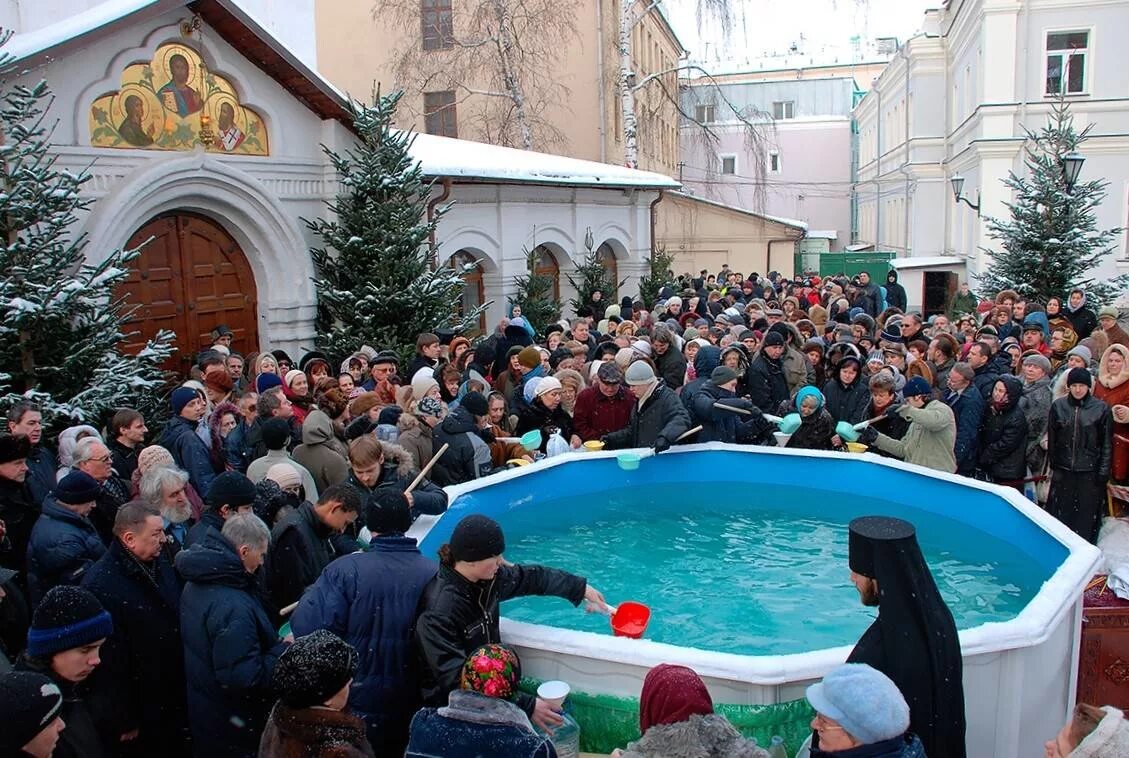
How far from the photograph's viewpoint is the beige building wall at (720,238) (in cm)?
3095

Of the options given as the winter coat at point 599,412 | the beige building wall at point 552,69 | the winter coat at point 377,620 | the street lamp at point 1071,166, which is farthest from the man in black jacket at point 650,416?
the beige building wall at point 552,69

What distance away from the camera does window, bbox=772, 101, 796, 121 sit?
50438 mm

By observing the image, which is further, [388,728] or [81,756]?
[388,728]

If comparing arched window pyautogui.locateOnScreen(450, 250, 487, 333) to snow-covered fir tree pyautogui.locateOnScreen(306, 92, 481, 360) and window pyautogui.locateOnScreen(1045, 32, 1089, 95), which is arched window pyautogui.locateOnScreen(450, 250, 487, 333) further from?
window pyautogui.locateOnScreen(1045, 32, 1089, 95)

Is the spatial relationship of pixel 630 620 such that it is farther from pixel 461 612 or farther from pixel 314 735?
pixel 314 735

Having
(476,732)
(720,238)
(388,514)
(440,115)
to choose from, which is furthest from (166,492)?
(720,238)

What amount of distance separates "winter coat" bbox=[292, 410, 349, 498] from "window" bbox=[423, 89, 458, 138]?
72.7 feet

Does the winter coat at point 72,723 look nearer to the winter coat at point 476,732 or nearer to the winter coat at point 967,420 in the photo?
the winter coat at point 476,732

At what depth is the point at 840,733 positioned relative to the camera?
322cm

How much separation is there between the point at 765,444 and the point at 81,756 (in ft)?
22.5

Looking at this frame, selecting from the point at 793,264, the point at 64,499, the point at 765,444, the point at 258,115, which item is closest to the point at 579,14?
the point at 793,264

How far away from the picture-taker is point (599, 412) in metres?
9.00

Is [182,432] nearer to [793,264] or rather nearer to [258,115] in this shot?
[258,115]

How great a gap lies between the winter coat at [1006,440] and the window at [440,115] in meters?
22.0
